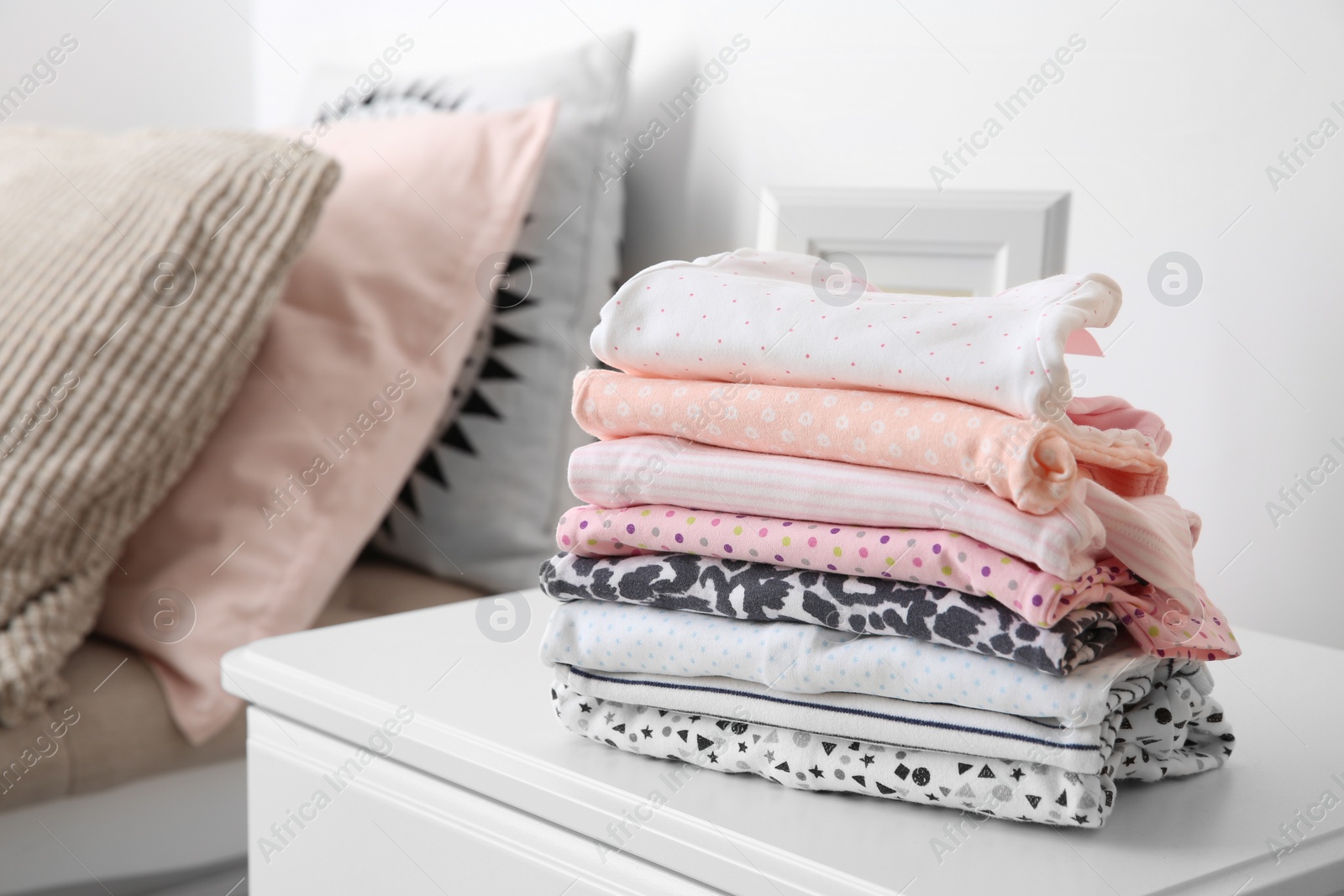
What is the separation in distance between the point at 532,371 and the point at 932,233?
1.34 ft

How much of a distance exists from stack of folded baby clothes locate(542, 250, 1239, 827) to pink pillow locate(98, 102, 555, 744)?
472 millimetres

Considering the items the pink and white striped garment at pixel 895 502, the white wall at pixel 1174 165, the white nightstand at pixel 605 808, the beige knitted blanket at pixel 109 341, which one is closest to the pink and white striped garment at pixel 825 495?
the pink and white striped garment at pixel 895 502

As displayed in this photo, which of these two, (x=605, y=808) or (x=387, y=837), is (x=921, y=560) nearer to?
(x=605, y=808)

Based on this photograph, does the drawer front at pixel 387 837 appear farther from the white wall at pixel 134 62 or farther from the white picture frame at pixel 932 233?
the white wall at pixel 134 62

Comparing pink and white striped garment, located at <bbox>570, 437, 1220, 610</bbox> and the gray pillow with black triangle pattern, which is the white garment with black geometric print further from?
the gray pillow with black triangle pattern

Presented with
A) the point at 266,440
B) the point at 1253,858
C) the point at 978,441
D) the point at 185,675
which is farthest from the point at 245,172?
the point at 1253,858

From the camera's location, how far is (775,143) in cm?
97

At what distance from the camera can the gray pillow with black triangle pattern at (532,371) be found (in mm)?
1044

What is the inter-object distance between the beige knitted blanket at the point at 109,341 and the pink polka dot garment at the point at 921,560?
0.47 m

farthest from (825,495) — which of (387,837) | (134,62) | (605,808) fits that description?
(134,62)


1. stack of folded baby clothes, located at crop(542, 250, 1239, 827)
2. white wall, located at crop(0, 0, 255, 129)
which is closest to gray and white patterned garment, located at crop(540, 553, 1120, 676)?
stack of folded baby clothes, located at crop(542, 250, 1239, 827)

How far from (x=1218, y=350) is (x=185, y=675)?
0.82m

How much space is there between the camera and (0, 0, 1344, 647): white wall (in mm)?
693

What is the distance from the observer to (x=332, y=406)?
95 centimetres
